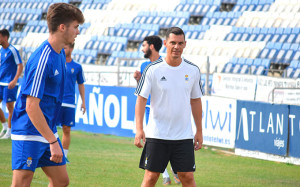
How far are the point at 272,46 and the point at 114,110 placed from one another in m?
8.50

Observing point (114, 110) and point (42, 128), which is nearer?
point (42, 128)

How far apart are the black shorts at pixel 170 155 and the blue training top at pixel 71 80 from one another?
158 inches

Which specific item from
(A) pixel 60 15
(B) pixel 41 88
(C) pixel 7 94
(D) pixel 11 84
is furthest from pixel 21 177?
(C) pixel 7 94

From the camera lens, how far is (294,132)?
1078 cm

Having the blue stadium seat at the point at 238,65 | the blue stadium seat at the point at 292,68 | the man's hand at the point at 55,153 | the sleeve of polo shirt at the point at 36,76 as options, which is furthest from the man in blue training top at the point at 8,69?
the blue stadium seat at the point at 238,65

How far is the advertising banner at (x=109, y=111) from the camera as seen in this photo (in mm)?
15172

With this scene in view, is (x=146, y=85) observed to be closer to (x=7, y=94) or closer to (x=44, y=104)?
(x=44, y=104)

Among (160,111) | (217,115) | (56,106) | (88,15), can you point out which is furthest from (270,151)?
(88,15)

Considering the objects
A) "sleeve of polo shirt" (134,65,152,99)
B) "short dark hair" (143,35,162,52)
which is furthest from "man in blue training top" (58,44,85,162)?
"sleeve of polo shirt" (134,65,152,99)

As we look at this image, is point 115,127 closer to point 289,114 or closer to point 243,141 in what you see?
point 243,141

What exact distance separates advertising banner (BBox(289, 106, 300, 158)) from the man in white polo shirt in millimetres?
5447

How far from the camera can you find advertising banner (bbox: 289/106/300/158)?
35.1 feet

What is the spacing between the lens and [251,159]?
38.1ft

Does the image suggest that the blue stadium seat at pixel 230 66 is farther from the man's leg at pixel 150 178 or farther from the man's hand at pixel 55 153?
the man's hand at pixel 55 153
